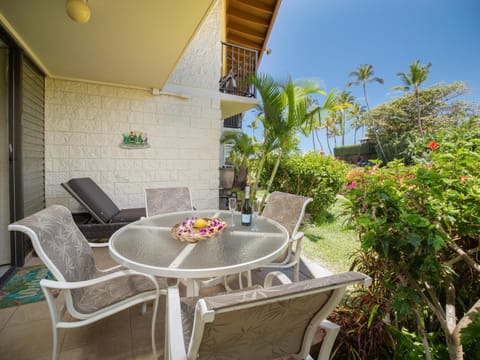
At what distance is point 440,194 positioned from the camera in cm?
117

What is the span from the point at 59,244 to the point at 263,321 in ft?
4.56

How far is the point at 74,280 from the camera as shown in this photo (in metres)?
1.41

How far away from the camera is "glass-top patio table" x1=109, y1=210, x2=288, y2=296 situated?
1.22m

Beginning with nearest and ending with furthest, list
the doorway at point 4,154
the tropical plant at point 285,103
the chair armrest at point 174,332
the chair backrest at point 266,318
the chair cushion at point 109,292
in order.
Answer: the chair backrest at point 266,318
the chair armrest at point 174,332
the chair cushion at point 109,292
the doorway at point 4,154
the tropical plant at point 285,103

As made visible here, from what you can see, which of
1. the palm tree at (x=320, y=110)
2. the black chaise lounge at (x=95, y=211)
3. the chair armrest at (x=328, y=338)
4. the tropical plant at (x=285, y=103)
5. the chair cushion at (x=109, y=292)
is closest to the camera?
the chair armrest at (x=328, y=338)

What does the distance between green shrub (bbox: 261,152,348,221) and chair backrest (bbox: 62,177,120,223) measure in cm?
368

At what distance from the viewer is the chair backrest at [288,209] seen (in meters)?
2.24

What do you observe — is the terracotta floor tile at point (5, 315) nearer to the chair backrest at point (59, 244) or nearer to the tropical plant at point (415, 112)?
the chair backrest at point (59, 244)

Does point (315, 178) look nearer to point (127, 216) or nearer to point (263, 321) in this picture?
point (127, 216)

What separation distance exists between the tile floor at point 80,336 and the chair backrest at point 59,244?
48 centimetres

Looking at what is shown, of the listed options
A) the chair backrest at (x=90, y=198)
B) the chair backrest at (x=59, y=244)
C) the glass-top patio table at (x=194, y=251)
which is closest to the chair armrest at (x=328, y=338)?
the glass-top patio table at (x=194, y=251)

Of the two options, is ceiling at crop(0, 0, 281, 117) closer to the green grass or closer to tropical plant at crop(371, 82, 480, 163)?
the green grass

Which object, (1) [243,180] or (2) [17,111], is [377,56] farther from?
(2) [17,111]

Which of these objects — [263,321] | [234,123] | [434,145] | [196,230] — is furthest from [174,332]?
[234,123]
